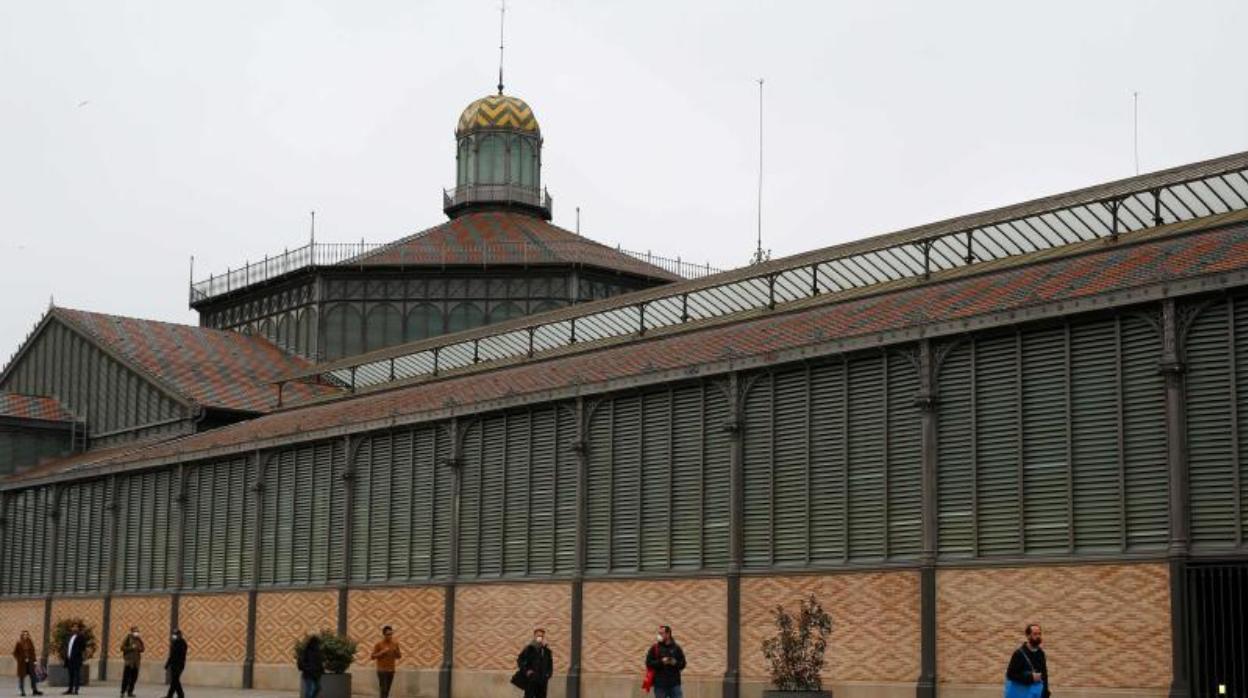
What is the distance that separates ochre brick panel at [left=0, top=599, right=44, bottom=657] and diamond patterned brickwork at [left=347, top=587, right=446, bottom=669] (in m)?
21.8

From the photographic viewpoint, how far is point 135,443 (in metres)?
76.8

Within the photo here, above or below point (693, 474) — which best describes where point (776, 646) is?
below

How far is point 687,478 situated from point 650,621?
331cm

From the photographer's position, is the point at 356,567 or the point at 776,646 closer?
the point at 776,646

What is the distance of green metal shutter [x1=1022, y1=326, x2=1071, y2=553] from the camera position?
34.9m

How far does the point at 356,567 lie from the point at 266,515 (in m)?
5.55

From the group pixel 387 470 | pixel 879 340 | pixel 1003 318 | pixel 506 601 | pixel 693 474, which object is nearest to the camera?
pixel 1003 318

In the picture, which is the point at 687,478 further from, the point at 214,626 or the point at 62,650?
the point at 62,650

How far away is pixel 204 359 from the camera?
81250mm

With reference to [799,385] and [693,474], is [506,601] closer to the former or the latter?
[693,474]

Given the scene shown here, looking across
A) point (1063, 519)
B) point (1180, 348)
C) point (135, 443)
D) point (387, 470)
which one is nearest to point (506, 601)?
point (387, 470)

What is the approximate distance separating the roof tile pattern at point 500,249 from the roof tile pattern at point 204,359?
615 cm

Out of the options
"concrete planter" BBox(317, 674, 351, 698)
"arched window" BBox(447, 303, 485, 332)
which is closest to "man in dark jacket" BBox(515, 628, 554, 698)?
"concrete planter" BBox(317, 674, 351, 698)

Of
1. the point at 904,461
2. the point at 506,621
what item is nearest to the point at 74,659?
the point at 506,621
